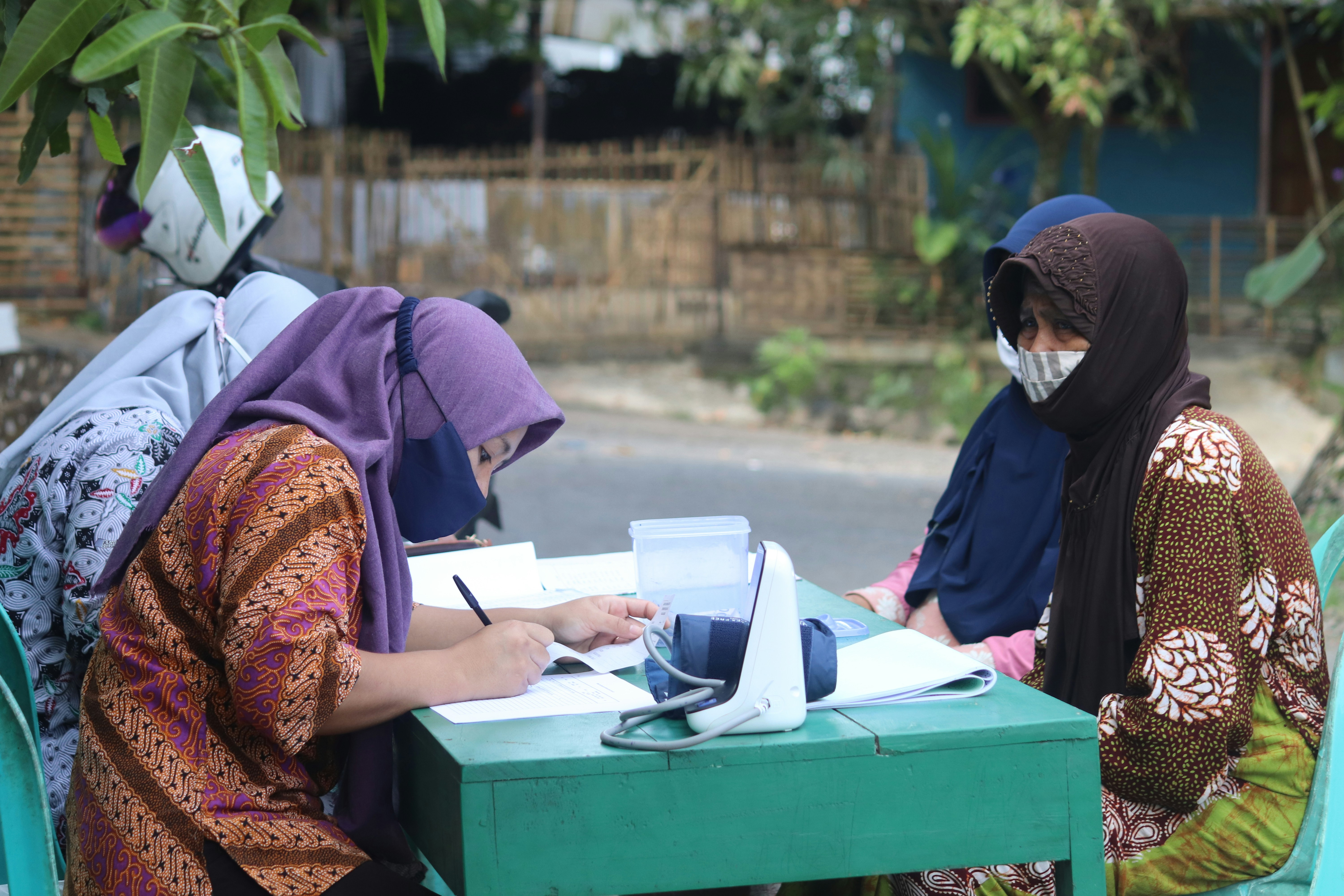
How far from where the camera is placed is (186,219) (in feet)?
10.6

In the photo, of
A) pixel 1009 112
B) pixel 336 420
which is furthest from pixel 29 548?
pixel 1009 112

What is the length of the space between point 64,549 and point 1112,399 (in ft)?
6.12

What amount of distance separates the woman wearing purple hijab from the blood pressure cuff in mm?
260

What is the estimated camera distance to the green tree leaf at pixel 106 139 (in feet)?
5.46

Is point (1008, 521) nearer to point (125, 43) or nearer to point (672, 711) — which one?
point (672, 711)

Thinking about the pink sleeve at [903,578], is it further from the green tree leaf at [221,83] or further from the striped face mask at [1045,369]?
the green tree leaf at [221,83]

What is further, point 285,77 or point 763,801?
point 285,77

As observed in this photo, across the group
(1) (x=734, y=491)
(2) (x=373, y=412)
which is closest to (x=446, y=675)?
(2) (x=373, y=412)

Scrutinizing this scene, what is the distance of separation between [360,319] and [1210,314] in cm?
1068

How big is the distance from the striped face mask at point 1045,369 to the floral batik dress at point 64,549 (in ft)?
5.12

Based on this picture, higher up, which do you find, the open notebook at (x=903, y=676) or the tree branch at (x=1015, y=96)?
the tree branch at (x=1015, y=96)

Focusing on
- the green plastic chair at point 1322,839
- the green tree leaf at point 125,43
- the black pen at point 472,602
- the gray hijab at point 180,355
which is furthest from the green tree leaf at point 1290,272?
the green tree leaf at point 125,43

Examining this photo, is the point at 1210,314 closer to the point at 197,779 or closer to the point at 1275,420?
the point at 1275,420

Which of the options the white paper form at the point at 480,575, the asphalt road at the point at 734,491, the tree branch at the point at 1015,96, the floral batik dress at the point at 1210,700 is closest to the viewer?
the floral batik dress at the point at 1210,700
